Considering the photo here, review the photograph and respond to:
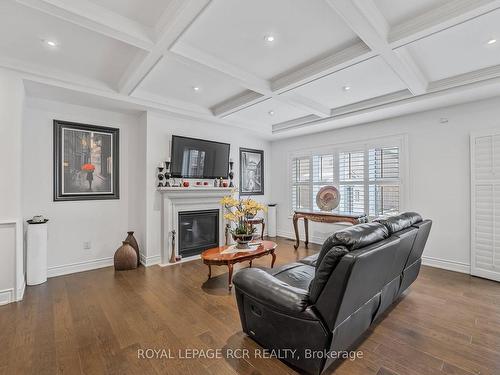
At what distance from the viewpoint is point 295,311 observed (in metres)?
1.60

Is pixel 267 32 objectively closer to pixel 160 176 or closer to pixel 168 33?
pixel 168 33

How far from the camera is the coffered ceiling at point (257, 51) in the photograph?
1962 mm

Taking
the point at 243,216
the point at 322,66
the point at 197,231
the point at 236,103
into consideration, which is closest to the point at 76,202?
the point at 197,231

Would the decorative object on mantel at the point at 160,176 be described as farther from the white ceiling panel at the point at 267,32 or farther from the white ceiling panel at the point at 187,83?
the white ceiling panel at the point at 267,32

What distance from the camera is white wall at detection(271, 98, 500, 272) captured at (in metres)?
3.60

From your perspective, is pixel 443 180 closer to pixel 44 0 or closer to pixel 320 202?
pixel 320 202

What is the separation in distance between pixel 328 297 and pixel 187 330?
1.41 meters

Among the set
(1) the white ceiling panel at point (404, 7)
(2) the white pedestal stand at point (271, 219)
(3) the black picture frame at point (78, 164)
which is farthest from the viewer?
(2) the white pedestal stand at point (271, 219)

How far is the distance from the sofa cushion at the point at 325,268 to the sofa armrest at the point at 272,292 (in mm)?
86

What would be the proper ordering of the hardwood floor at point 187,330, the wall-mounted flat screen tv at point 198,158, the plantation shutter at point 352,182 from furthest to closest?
the plantation shutter at point 352,182 → the wall-mounted flat screen tv at point 198,158 → the hardwood floor at point 187,330

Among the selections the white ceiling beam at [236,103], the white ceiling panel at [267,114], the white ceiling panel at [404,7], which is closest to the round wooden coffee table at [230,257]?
the white ceiling beam at [236,103]

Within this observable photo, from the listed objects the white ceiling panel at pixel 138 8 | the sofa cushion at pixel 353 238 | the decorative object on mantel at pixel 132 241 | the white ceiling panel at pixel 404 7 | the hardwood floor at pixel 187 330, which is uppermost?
the white ceiling panel at pixel 138 8

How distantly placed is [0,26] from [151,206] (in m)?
2.61

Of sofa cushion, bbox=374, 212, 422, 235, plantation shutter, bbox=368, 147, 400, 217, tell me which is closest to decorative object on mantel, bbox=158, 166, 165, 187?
sofa cushion, bbox=374, 212, 422, 235
